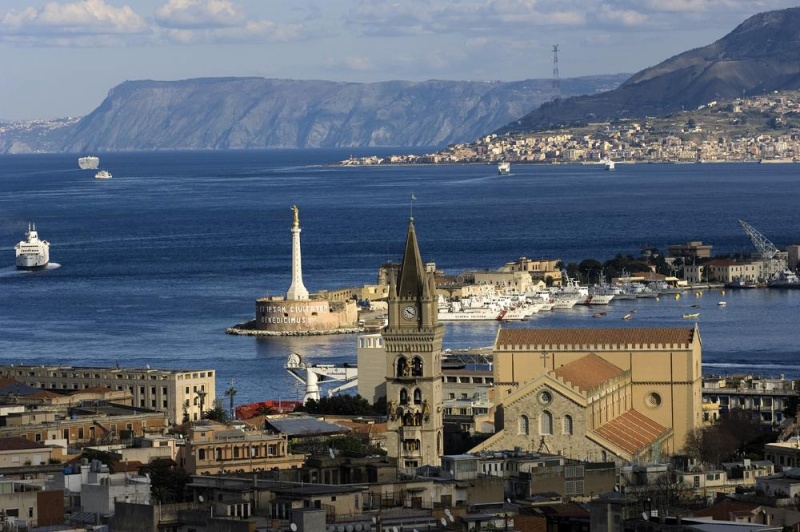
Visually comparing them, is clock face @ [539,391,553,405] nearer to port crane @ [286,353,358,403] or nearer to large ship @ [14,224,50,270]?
port crane @ [286,353,358,403]

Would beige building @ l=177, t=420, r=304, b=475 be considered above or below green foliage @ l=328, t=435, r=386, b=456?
above

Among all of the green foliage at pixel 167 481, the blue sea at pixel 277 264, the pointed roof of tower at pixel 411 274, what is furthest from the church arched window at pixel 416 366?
the blue sea at pixel 277 264

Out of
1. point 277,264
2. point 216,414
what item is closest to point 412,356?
point 216,414

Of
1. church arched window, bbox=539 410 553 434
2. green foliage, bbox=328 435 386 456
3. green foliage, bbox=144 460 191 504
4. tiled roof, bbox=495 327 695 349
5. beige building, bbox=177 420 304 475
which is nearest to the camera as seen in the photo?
green foliage, bbox=144 460 191 504

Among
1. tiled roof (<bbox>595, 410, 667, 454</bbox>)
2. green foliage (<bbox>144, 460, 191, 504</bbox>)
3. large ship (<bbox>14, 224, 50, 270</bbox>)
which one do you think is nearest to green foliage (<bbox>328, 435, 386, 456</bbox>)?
green foliage (<bbox>144, 460, 191, 504</bbox>)

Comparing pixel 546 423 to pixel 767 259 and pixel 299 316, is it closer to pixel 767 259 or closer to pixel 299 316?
pixel 299 316

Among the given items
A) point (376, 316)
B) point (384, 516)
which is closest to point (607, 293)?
point (376, 316)

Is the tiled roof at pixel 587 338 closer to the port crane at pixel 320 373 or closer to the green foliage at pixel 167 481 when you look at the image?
the port crane at pixel 320 373
